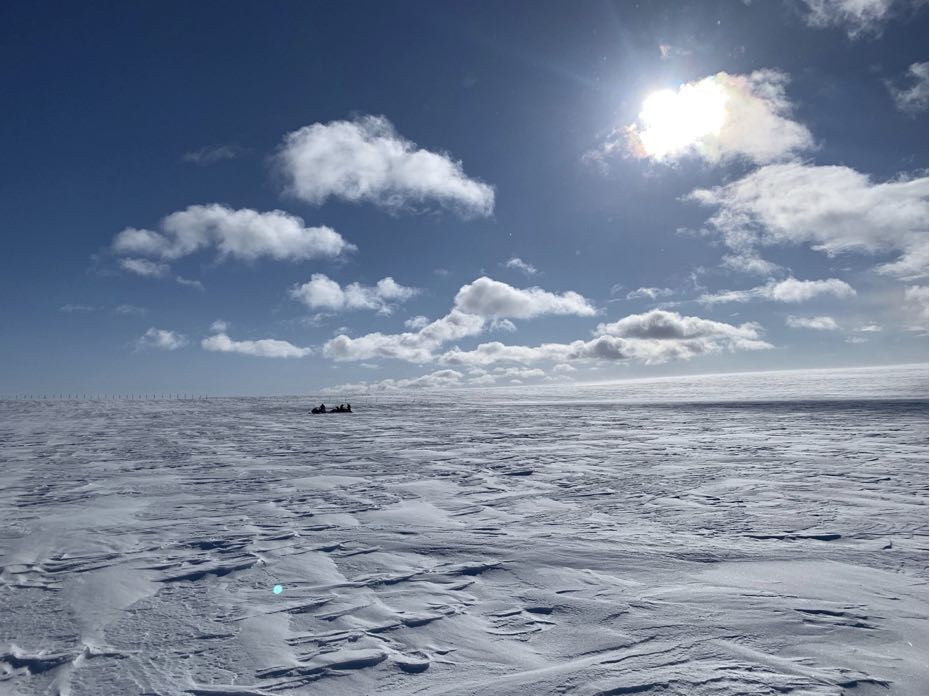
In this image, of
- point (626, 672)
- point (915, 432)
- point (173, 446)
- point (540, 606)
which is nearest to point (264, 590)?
point (540, 606)

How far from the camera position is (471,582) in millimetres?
4383

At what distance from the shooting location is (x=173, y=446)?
14.4 metres

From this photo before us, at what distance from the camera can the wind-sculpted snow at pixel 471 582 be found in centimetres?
304

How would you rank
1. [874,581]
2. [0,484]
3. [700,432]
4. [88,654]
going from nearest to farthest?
[88,654]
[874,581]
[0,484]
[700,432]

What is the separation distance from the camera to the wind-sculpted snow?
9.98 feet

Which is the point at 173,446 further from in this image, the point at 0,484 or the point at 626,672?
the point at 626,672

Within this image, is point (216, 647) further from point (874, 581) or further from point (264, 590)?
point (874, 581)

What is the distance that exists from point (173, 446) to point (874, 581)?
15368 millimetres

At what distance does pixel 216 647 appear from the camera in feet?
10.9

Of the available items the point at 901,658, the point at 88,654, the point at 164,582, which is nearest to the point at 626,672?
the point at 901,658

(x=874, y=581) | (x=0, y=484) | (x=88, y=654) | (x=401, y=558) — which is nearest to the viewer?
(x=88, y=654)

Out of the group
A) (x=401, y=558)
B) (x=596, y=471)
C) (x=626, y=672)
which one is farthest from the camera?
(x=596, y=471)

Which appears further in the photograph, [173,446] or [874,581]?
[173,446]

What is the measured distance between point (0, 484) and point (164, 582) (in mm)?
6981
